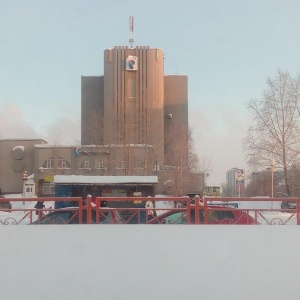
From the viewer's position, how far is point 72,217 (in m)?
12.3

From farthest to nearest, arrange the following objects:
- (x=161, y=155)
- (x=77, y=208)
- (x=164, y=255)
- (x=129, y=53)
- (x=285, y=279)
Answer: (x=129, y=53) → (x=161, y=155) → (x=77, y=208) → (x=164, y=255) → (x=285, y=279)

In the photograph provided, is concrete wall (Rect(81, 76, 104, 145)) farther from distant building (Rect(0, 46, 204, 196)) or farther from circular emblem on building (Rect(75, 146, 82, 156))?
circular emblem on building (Rect(75, 146, 82, 156))

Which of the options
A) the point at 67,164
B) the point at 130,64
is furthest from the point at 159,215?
the point at 130,64

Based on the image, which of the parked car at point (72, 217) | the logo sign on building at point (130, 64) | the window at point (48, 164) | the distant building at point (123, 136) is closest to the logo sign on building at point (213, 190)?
the distant building at point (123, 136)

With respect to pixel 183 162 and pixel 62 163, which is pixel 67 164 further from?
pixel 183 162

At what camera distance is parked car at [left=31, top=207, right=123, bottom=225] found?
12258mm

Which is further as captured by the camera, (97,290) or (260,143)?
(260,143)

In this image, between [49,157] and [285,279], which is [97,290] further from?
[49,157]

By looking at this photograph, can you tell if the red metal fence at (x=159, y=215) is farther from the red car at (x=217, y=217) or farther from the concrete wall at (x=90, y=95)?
the concrete wall at (x=90, y=95)

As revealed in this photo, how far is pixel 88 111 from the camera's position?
76.7 m

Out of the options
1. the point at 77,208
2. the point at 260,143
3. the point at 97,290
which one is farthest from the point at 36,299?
the point at 260,143

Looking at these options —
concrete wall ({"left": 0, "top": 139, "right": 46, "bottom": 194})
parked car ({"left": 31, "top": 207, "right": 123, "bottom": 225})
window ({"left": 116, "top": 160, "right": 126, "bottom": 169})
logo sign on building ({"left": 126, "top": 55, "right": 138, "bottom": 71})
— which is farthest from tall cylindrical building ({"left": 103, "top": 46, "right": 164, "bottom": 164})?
parked car ({"left": 31, "top": 207, "right": 123, "bottom": 225})

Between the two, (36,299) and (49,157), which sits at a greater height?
(49,157)

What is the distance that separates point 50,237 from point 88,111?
68.8m
